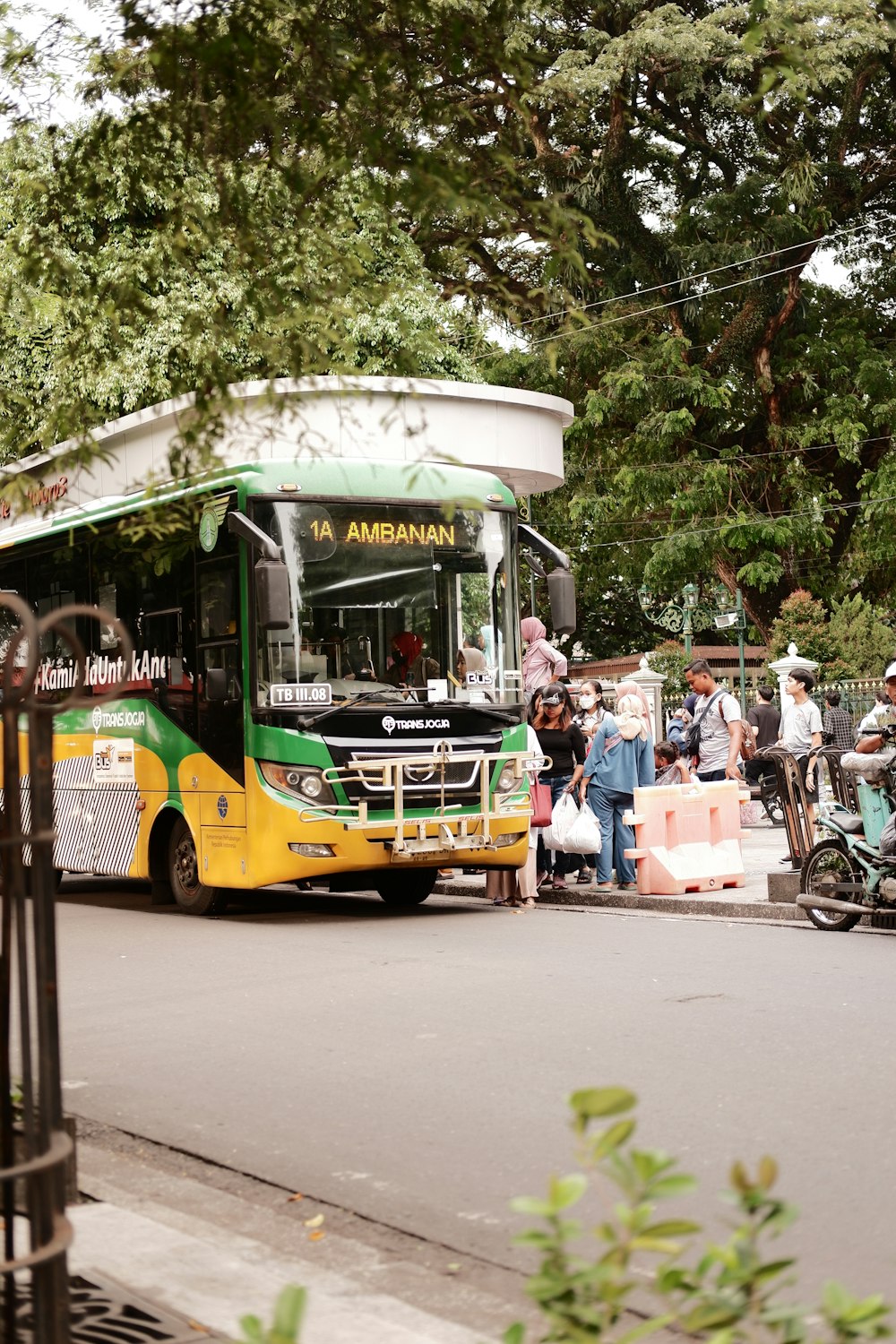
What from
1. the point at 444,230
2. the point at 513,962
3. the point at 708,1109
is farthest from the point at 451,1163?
the point at 444,230

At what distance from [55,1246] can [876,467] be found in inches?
1318

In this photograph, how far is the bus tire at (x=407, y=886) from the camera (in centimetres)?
1510

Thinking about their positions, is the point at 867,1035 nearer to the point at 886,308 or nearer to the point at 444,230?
the point at 444,230

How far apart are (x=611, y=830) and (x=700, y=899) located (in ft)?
4.74

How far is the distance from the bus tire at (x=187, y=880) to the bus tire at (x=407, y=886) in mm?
1437

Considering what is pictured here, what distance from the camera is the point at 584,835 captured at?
579 inches

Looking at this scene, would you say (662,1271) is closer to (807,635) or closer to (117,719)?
(117,719)

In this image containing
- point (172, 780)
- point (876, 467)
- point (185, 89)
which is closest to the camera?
point (185, 89)

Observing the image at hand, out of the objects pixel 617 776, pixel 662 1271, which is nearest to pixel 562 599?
pixel 617 776

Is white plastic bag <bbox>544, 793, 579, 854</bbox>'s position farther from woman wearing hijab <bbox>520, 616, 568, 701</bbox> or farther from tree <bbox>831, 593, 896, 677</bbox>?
tree <bbox>831, 593, 896, 677</bbox>

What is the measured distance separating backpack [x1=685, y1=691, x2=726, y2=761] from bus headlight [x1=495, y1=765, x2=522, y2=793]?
3.12m

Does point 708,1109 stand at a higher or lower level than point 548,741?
lower

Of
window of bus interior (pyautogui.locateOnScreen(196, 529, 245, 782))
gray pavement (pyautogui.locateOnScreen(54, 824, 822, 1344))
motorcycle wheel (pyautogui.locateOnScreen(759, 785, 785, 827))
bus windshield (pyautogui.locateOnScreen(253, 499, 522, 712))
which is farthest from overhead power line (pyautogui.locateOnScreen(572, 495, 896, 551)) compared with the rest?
gray pavement (pyautogui.locateOnScreen(54, 824, 822, 1344))

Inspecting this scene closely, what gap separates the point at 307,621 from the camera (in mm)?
13062
